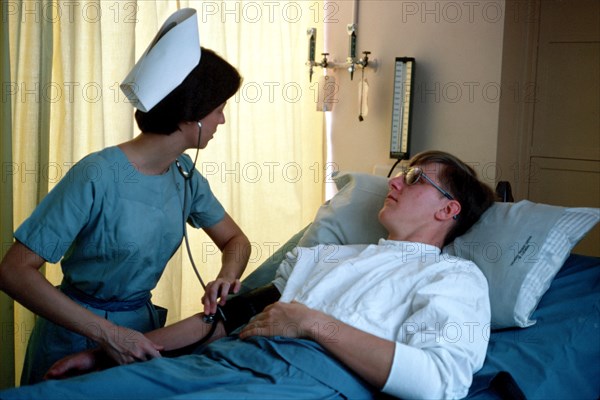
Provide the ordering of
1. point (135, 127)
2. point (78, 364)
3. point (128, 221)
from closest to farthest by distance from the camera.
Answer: point (78, 364) → point (128, 221) → point (135, 127)

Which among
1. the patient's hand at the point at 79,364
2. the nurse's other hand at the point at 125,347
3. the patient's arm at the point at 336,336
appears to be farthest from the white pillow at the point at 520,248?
the patient's hand at the point at 79,364

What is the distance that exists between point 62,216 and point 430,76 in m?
1.57

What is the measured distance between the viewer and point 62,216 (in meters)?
1.82

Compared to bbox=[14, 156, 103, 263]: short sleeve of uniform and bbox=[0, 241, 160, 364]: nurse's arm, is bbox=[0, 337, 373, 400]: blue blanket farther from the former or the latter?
bbox=[14, 156, 103, 263]: short sleeve of uniform

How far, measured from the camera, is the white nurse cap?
72.8 inches

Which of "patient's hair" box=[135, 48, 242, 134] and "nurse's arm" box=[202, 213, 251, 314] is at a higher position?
"patient's hair" box=[135, 48, 242, 134]

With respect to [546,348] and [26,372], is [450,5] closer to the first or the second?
[546,348]

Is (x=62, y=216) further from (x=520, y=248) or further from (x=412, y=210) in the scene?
(x=520, y=248)

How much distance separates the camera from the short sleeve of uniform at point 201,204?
2119 millimetres

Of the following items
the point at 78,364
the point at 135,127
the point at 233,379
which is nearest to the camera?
the point at 233,379

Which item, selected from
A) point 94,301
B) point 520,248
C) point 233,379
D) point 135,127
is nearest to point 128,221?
point 94,301

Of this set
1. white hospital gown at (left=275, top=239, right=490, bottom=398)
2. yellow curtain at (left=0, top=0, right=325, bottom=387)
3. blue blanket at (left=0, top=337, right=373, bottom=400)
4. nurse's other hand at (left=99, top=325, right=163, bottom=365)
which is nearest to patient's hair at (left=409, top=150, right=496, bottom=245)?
white hospital gown at (left=275, top=239, right=490, bottom=398)

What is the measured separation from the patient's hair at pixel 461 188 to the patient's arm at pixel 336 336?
519 millimetres

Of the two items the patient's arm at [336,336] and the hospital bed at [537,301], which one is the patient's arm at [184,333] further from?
the hospital bed at [537,301]
